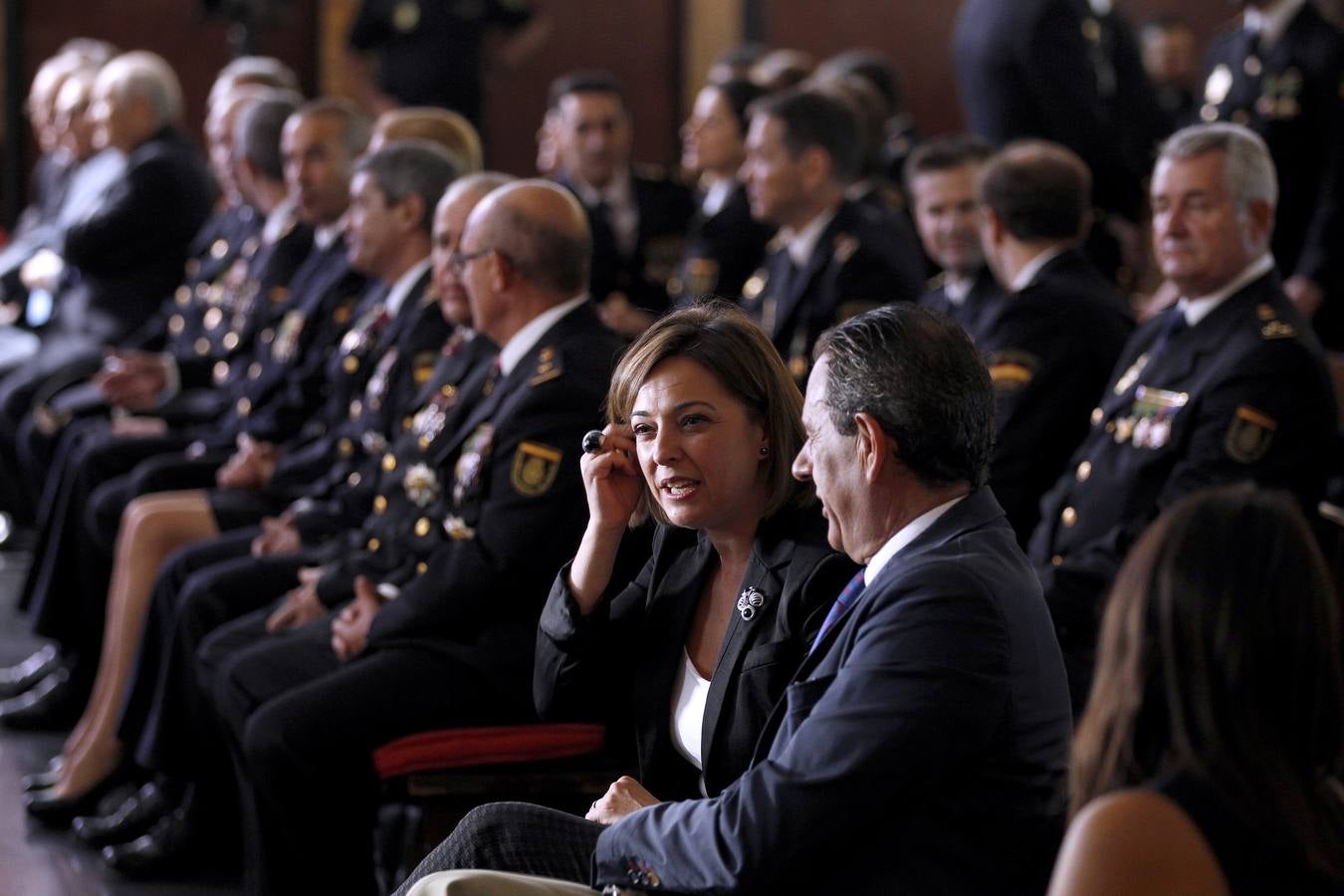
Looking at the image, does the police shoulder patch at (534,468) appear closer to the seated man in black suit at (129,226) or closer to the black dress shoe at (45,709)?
the black dress shoe at (45,709)

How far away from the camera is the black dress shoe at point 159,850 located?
11.2 ft

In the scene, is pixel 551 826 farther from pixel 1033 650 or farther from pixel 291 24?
pixel 291 24

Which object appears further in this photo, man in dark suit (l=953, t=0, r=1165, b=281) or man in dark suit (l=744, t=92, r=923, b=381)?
man in dark suit (l=953, t=0, r=1165, b=281)

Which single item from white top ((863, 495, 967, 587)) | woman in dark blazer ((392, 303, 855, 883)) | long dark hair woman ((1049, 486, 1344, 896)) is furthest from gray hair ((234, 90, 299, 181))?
long dark hair woman ((1049, 486, 1344, 896))

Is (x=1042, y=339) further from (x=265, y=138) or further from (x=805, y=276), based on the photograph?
(x=265, y=138)

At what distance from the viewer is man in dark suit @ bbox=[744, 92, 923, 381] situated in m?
4.04

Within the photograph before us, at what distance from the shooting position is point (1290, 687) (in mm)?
1321

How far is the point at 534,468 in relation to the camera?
112 inches

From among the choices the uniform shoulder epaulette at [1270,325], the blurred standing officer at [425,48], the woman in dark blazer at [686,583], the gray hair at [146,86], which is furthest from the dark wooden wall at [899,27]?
the woman in dark blazer at [686,583]

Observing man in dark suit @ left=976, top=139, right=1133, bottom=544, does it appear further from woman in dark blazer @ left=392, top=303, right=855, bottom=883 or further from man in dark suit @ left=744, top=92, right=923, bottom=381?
woman in dark blazer @ left=392, top=303, right=855, bottom=883

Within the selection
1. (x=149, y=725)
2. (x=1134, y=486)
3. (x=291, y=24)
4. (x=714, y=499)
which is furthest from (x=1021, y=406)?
(x=291, y=24)

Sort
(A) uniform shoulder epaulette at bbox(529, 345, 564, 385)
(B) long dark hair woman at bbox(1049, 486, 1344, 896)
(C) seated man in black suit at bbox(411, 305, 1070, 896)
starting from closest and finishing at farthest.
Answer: (B) long dark hair woman at bbox(1049, 486, 1344, 896), (C) seated man in black suit at bbox(411, 305, 1070, 896), (A) uniform shoulder epaulette at bbox(529, 345, 564, 385)

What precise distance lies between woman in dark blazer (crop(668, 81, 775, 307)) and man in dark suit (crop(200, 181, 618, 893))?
156 centimetres

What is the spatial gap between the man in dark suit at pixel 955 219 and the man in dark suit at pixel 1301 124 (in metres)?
0.78
